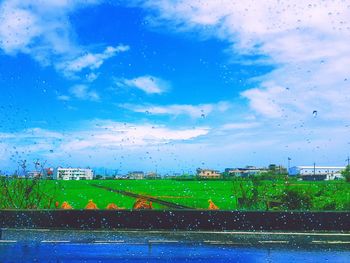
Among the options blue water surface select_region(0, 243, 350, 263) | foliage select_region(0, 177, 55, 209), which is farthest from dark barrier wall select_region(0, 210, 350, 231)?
foliage select_region(0, 177, 55, 209)

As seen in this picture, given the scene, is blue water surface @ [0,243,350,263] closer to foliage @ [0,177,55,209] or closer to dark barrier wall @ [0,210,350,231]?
dark barrier wall @ [0,210,350,231]

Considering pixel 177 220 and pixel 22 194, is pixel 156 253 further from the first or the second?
pixel 22 194

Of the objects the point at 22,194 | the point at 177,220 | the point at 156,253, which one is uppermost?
the point at 22,194

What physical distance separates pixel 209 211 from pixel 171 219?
129 centimetres

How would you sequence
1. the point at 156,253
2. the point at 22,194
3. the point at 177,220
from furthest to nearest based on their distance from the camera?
the point at 22,194 < the point at 177,220 < the point at 156,253

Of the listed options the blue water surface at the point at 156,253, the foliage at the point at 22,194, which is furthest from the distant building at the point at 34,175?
the blue water surface at the point at 156,253

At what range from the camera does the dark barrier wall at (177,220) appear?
Result: 15.2 metres

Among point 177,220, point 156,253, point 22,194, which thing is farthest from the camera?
point 22,194

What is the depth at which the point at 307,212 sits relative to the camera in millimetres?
15195

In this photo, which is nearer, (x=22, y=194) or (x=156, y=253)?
(x=156, y=253)

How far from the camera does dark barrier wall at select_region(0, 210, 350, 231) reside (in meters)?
15.2

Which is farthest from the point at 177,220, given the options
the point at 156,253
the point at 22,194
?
the point at 22,194

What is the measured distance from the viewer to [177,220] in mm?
15375

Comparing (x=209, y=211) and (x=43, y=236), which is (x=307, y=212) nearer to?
(x=209, y=211)
